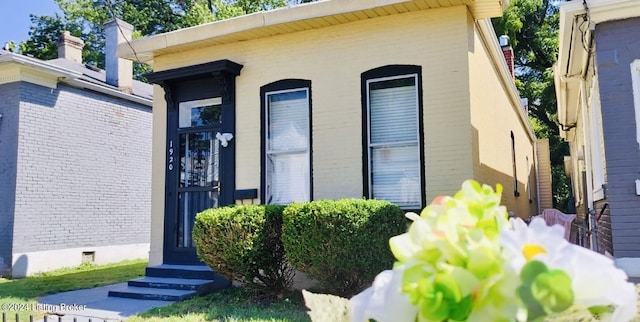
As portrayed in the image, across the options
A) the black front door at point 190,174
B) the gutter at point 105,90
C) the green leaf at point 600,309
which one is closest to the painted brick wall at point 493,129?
the black front door at point 190,174

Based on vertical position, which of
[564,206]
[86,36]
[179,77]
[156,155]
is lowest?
[564,206]

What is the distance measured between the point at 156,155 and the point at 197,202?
110 centimetres

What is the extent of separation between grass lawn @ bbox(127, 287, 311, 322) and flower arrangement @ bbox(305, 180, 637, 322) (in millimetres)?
4700

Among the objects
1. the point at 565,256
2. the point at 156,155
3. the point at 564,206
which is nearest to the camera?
the point at 565,256

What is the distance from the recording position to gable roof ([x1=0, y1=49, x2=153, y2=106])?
9562 millimetres

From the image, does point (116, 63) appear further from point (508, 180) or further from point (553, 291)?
point (553, 291)

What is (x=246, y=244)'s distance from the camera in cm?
600

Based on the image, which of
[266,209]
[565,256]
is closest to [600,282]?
[565,256]

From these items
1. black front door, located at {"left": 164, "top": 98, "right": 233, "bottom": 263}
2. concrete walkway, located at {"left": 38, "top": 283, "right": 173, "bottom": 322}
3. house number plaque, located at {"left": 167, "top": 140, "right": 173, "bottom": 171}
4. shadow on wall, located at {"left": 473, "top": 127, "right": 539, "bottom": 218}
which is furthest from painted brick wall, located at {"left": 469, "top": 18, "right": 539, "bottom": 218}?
house number plaque, located at {"left": 167, "top": 140, "right": 173, "bottom": 171}

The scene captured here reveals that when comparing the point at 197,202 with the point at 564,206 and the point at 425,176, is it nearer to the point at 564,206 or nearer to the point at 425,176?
the point at 425,176

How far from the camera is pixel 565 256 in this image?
0.71 meters

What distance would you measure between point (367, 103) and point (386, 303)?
618cm

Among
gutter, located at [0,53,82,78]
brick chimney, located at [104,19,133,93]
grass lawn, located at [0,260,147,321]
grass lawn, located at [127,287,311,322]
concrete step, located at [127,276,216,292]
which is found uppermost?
brick chimney, located at [104,19,133,93]

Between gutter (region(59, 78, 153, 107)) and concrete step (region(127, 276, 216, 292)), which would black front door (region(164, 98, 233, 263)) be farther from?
gutter (region(59, 78, 153, 107))
